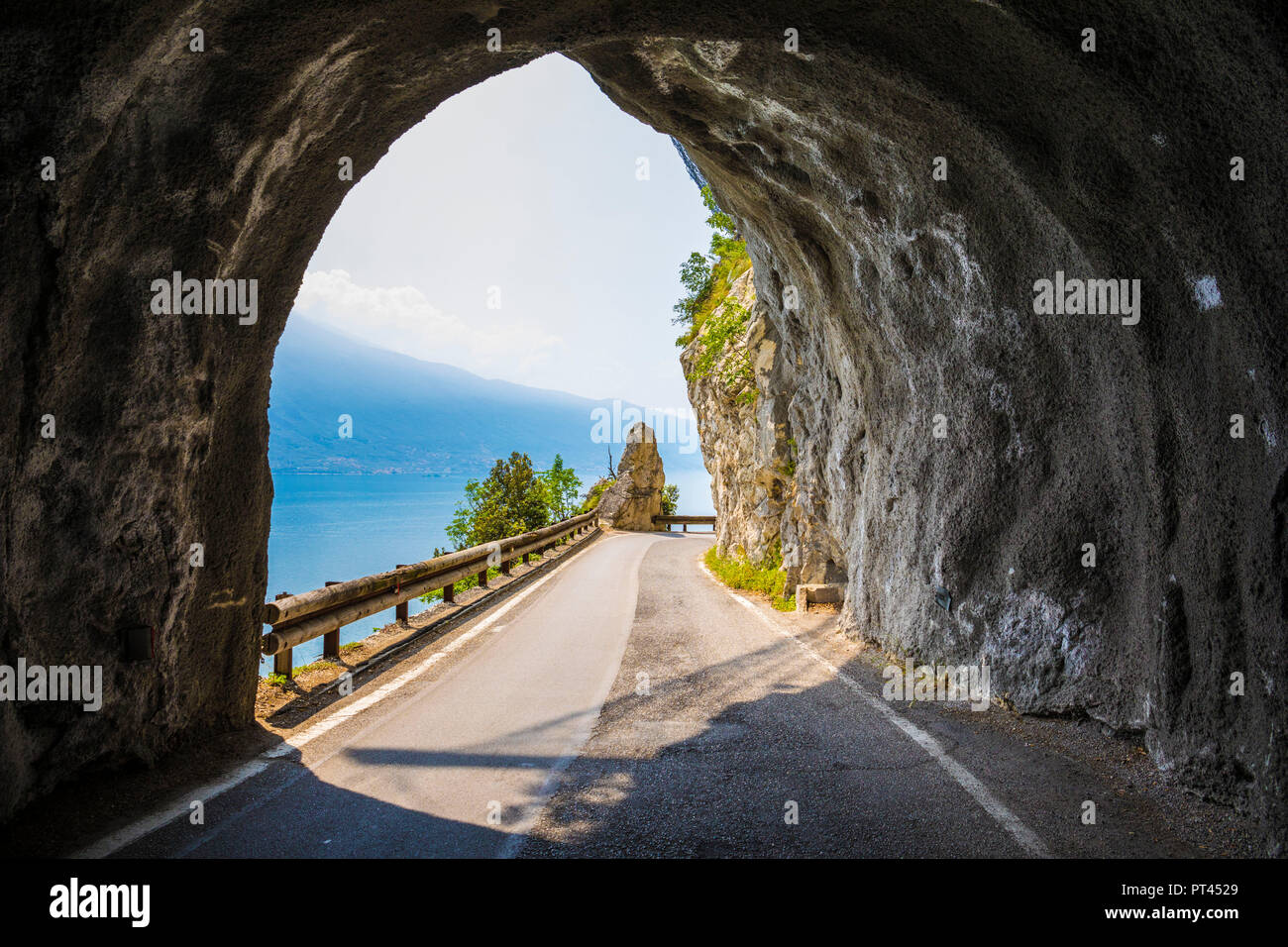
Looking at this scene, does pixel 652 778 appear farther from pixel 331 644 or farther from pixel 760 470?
pixel 760 470

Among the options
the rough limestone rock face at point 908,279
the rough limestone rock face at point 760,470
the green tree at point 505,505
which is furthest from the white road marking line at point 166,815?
the green tree at point 505,505

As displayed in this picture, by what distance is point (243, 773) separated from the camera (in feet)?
15.3

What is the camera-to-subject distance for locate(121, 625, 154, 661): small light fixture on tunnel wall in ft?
14.8

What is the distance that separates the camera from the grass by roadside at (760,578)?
13.1m

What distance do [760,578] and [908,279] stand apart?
29.8 feet

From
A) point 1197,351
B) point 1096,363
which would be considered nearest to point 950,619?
point 1096,363

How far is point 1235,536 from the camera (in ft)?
12.9

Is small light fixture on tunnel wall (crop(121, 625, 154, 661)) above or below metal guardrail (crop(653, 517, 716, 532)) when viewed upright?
above

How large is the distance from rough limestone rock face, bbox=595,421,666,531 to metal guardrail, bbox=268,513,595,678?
2850 cm

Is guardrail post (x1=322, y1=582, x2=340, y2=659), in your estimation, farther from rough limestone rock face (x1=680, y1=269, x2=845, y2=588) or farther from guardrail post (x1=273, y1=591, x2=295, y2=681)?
rough limestone rock face (x1=680, y1=269, x2=845, y2=588)

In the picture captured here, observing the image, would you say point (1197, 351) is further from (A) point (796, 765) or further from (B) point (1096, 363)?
(A) point (796, 765)

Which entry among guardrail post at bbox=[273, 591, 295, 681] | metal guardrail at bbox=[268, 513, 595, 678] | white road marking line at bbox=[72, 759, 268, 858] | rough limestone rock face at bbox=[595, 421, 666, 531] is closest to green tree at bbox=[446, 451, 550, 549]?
rough limestone rock face at bbox=[595, 421, 666, 531]

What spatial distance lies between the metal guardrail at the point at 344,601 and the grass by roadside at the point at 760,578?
5.69 metres

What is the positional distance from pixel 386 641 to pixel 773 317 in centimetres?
894
